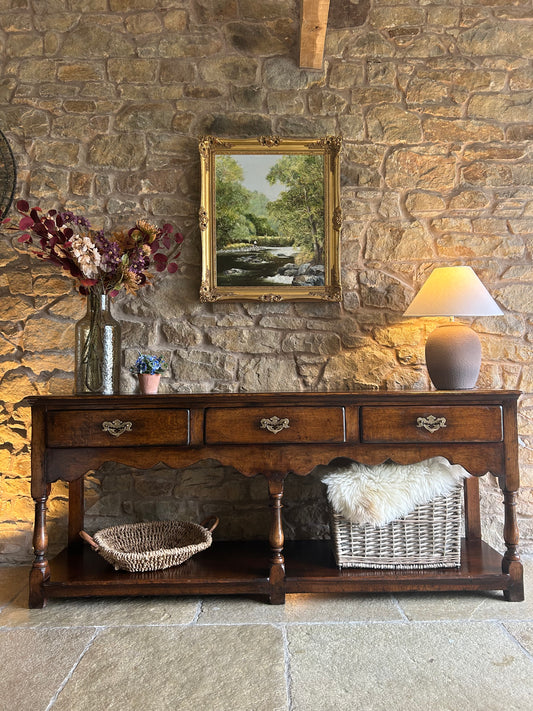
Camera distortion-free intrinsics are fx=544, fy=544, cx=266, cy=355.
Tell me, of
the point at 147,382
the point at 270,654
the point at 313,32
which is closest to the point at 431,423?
the point at 270,654

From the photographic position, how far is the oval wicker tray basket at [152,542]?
2.19 meters

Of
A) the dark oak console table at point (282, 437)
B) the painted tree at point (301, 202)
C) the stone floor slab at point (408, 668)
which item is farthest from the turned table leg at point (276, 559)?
the painted tree at point (301, 202)

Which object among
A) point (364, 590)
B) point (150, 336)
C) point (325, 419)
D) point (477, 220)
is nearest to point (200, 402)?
point (325, 419)

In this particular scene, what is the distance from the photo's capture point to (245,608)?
83.7 inches

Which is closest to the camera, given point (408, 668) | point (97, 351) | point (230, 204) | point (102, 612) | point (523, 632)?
point (408, 668)

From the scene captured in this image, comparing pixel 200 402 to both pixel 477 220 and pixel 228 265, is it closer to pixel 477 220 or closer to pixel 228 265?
pixel 228 265

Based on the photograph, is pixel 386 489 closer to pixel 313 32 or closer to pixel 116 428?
pixel 116 428

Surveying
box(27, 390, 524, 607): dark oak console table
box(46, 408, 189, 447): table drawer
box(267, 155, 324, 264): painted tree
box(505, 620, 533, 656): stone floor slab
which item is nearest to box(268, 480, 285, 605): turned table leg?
box(27, 390, 524, 607): dark oak console table

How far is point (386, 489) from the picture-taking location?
2.21m

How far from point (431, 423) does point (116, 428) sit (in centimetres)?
127

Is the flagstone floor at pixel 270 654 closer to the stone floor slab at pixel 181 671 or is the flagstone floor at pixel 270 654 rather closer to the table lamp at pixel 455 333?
the stone floor slab at pixel 181 671

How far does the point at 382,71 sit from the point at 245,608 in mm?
2687

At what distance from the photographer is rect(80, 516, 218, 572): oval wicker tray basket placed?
7.18 feet

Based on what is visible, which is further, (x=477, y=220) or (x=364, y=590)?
(x=477, y=220)
